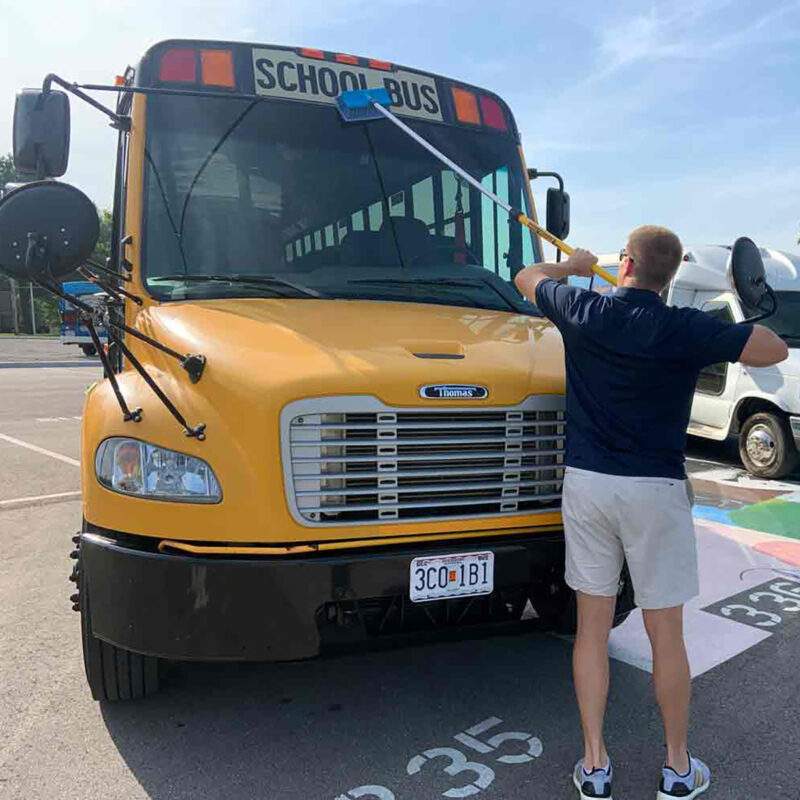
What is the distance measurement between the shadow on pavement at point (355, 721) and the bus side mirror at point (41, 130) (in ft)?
8.04

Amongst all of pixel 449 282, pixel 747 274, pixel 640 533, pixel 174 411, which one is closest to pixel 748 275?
pixel 747 274

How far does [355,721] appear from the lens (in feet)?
11.3

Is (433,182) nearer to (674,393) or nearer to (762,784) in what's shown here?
(674,393)

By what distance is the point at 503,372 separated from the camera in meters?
3.14

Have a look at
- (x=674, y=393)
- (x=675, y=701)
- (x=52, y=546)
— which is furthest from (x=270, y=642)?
(x=52, y=546)

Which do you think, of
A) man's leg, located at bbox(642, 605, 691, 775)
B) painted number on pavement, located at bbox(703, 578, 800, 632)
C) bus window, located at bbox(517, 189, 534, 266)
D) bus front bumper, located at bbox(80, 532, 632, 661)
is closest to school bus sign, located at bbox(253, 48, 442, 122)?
bus window, located at bbox(517, 189, 534, 266)

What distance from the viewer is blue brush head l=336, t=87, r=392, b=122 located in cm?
427

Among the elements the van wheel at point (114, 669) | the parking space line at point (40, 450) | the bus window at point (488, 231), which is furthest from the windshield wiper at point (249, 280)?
the parking space line at point (40, 450)

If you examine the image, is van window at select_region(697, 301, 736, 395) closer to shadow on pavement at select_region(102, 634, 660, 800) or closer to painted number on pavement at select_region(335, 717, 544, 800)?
shadow on pavement at select_region(102, 634, 660, 800)

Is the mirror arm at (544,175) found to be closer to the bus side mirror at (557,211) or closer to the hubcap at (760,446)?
the bus side mirror at (557,211)

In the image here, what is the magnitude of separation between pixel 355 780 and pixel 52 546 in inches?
151

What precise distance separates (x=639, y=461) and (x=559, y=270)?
2.72 ft

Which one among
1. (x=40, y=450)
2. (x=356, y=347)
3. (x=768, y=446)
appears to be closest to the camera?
(x=356, y=347)

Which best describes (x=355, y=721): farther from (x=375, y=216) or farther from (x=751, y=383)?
(x=751, y=383)
